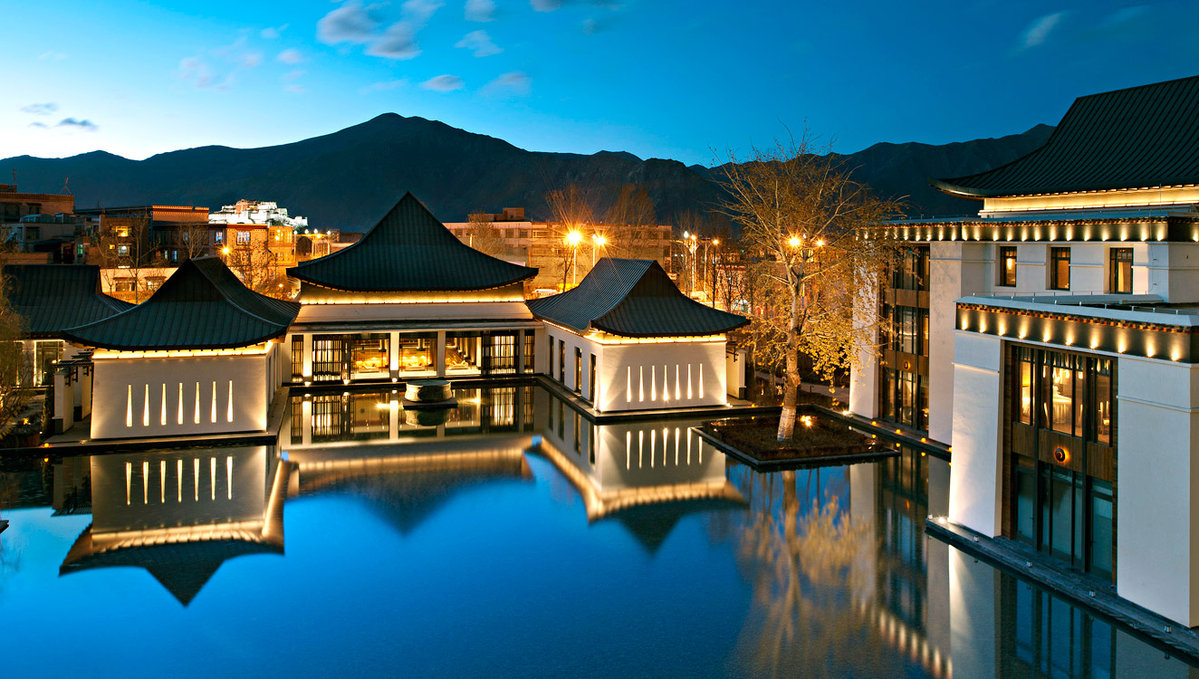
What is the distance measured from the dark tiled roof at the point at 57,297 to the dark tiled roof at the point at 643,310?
54.4 feet

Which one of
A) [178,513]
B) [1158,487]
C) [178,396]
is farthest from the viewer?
[178,396]

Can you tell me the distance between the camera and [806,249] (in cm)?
2303

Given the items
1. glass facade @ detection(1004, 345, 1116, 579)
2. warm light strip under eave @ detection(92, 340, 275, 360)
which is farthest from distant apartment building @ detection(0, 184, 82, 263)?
glass facade @ detection(1004, 345, 1116, 579)

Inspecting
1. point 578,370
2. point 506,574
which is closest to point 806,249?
point 578,370

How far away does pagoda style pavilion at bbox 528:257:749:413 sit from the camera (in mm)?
26953

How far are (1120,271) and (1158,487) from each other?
8.75m

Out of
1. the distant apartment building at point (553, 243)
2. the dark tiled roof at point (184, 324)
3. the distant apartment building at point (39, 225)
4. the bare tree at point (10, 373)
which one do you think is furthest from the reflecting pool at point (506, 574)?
the distant apartment building at point (553, 243)

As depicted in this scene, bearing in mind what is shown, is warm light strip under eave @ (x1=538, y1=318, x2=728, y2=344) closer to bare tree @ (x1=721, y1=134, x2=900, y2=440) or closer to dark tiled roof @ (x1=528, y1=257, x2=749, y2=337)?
dark tiled roof @ (x1=528, y1=257, x2=749, y2=337)

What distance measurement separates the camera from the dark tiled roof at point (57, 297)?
28.5 meters

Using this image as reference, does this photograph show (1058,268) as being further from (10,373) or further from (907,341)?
(10,373)

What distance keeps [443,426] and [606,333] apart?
5.97 meters

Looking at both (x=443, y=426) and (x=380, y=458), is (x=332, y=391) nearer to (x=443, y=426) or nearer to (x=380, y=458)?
(x=443, y=426)

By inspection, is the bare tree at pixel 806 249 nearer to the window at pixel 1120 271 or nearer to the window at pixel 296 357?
the window at pixel 1120 271

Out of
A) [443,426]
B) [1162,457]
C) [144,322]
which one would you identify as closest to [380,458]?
[443,426]
